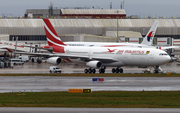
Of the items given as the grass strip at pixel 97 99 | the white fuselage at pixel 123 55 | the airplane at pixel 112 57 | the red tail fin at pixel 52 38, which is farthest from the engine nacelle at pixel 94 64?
the grass strip at pixel 97 99

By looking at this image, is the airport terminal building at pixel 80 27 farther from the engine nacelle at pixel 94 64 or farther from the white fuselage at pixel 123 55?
the engine nacelle at pixel 94 64

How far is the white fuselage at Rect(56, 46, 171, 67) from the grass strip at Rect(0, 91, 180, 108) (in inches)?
931

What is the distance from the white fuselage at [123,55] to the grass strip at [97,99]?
23639mm

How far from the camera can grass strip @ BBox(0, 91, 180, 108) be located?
85.6ft

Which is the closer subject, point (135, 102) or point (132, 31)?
point (135, 102)

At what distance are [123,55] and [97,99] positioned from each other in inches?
1209

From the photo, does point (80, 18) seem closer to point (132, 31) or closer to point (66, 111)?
point (132, 31)

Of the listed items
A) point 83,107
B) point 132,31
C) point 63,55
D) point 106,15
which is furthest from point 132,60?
point 106,15

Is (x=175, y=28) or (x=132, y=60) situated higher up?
(x=175, y=28)

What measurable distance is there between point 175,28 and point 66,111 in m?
123

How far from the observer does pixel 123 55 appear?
59.1m

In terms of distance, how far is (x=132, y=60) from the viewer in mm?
58188

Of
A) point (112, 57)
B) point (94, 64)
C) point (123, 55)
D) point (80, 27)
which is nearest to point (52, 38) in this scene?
point (94, 64)

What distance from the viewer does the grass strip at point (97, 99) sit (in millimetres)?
26078
